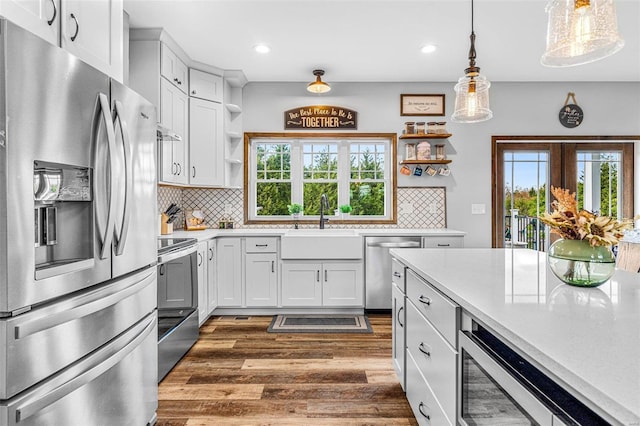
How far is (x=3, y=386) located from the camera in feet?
3.45

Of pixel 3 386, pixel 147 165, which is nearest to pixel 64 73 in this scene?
pixel 147 165

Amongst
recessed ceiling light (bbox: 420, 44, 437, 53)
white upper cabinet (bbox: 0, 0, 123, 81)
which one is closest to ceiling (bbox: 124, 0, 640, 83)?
recessed ceiling light (bbox: 420, 44, 437, 53)

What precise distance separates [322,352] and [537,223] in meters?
3.20

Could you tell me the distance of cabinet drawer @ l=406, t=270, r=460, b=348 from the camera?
131cm

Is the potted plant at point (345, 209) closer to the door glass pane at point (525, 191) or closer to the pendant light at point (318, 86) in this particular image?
the pendant light at point (318, 86)

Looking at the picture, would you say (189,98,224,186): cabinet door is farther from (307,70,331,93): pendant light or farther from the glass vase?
the glass vase

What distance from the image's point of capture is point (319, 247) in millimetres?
3730

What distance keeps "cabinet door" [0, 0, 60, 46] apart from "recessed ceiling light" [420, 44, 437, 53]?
2823 mm

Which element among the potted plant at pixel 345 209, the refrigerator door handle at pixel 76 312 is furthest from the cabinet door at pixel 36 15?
the potted plant at pixel 345 209

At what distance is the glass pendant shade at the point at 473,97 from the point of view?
2.08 m

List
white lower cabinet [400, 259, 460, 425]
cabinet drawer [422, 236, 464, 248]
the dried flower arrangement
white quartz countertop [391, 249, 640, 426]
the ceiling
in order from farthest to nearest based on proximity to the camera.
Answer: cabinet drawer [422, 236, 464, 248] → the ceiling → white lower cabinet [400, 259, 460, 425] → the dried flower arrangement → white quartz countertop [391, 249, 640, 426]

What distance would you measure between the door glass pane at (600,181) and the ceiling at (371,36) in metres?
0.90

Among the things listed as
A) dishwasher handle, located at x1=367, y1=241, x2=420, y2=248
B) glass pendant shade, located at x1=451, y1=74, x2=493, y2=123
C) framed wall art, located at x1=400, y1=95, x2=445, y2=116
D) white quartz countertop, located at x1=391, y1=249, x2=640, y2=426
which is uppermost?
framed wall art, located at x1=400, y1=95, x2=445, y2=116

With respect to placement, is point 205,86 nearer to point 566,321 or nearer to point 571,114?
point 566,321
